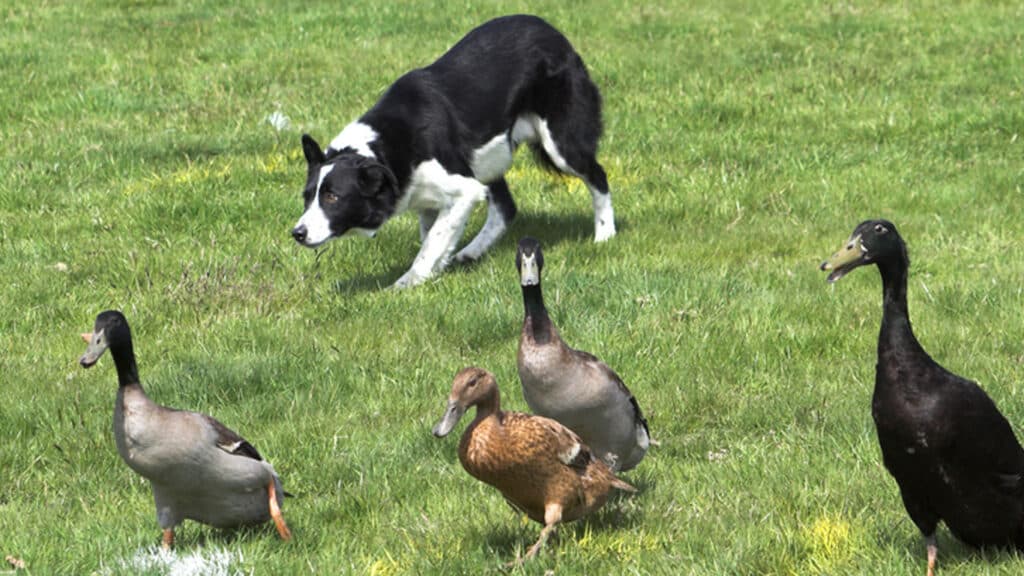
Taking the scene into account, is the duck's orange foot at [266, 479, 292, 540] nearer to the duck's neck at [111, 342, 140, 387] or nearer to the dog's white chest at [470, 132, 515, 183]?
the duck's neck at [111, 342, 140, 387]

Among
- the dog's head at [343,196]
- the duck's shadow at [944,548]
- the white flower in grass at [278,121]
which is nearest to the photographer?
the duck's shadow at [944,548]

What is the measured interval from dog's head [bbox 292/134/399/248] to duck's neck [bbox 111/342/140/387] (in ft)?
13.5

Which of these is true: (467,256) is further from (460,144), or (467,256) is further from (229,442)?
(229,442)

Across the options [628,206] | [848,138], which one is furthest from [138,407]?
[848,138]

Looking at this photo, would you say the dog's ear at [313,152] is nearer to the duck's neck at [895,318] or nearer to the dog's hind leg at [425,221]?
the dog's hind leg at [425,221]

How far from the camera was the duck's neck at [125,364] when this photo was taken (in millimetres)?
5227

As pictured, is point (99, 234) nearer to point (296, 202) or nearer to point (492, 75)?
point (296, 202)

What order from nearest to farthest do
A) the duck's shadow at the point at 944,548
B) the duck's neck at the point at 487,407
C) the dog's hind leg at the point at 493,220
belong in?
1. the duck's shadow at the point at 944,548
2. the duck's neck at the point at 487,407
3. the dog's hind leg at the point at 493,220

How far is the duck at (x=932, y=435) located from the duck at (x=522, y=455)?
1.16 metres

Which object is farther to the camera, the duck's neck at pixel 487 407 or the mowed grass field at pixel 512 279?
the mowed grass field at pixel 512 279

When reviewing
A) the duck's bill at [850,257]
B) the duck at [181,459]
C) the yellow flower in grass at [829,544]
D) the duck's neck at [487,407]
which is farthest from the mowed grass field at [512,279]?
the duck's bill at [850,257]

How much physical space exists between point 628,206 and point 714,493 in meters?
5.70

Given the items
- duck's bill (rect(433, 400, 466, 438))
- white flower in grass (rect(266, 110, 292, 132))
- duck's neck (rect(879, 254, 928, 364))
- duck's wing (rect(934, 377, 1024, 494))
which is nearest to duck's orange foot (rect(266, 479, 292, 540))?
duck's bill (rect(433, 400, 466, 438))

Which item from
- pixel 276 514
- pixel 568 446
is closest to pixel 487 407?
pixel 568 446
